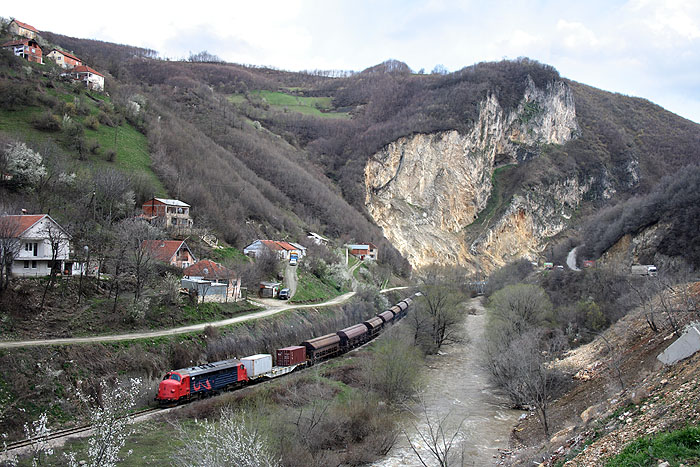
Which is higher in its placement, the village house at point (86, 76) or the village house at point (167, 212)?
the village house at point (86, 76)

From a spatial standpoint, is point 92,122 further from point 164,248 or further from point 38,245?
point 38,245

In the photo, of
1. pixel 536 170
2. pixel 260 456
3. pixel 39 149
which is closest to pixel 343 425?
pixel 260 456

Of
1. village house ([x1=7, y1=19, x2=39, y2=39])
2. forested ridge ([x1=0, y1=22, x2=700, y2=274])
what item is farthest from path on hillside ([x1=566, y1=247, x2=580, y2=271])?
village house ([x1=7, y1=19, x2=39, y2=39])

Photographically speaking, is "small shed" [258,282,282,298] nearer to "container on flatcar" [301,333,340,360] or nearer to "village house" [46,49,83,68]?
"container on flatcar" [301,333,340,360]

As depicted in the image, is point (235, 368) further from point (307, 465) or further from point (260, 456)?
point (260, 456)

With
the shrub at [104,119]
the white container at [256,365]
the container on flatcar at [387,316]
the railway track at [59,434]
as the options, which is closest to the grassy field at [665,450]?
the railway track at [59,434]

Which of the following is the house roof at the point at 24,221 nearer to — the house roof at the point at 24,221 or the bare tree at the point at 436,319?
the house roof at the point at 24,221

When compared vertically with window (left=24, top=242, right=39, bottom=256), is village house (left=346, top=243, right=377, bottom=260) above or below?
below

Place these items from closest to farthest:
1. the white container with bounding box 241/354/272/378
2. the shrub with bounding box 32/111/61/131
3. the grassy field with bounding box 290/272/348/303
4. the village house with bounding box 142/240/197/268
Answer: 1. the white container with bounding box 241/354/272/378
2. the village house with bounding box 142/240/197/268
3. the grassy field with bounding box 290/272/348/303
4. the shrub with bounding box 32/111/61/131
